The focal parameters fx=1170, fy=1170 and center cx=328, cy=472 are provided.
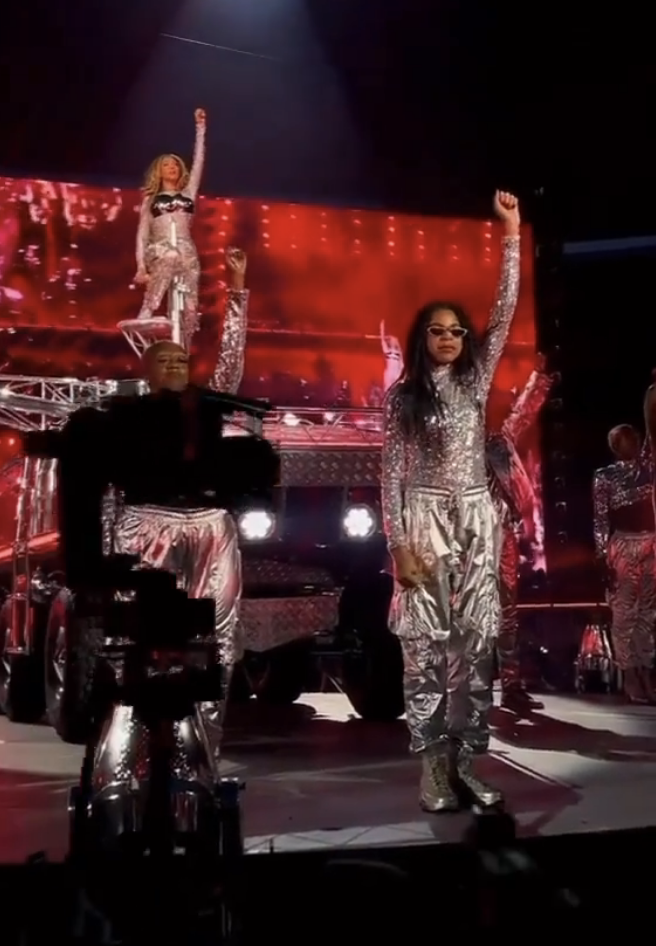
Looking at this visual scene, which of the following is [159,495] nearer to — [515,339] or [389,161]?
[389,161]

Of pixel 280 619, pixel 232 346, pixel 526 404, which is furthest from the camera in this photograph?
pixel 526 404

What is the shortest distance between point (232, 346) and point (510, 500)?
2119mm

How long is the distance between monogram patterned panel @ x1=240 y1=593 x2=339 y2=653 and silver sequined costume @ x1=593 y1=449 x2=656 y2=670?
7.24ft

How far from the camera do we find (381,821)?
11.7ft

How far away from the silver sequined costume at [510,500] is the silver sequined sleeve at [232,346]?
1764 mm

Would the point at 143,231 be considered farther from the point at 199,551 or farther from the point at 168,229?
the point at 199,551

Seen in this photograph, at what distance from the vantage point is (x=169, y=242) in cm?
666

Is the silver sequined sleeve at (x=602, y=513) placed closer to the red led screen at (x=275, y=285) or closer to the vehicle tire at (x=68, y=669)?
the red led screen at (x=275, y=285)

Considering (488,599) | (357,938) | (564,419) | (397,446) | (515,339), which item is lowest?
(357,938)

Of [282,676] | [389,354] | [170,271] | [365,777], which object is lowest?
[365,777]

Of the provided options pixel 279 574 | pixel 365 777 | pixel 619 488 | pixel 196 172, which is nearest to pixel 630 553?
pixel 619 488

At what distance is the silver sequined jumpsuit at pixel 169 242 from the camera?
21.5 ft

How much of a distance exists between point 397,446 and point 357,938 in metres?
1.61

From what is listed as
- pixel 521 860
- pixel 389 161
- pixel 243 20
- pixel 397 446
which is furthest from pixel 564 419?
pixel 521 860
